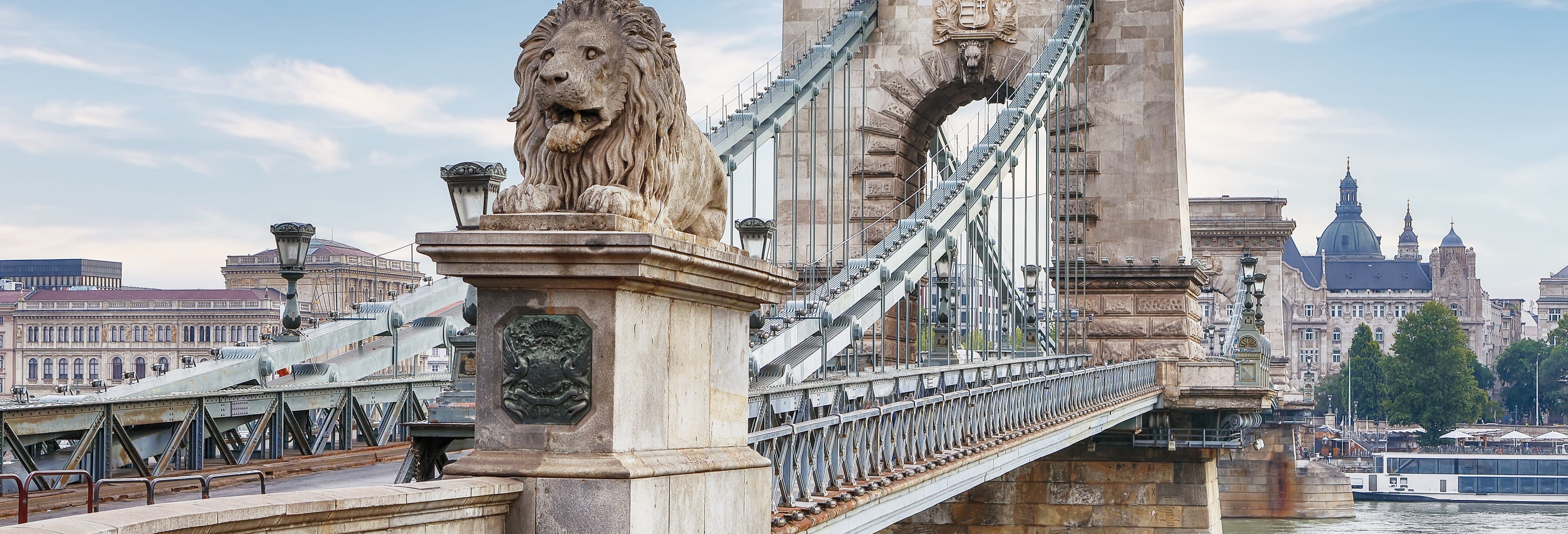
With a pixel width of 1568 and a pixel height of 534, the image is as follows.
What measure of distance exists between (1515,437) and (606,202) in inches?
4760

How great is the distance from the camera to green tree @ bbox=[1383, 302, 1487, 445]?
441ft

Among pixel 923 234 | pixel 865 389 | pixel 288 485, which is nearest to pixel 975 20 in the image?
pixel 923 234

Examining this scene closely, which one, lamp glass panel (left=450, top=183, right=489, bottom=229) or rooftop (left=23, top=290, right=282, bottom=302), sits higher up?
rooftop (left=23, top=290, right=282, bottom=302)

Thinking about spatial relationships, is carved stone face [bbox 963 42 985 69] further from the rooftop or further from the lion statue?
the rooftop

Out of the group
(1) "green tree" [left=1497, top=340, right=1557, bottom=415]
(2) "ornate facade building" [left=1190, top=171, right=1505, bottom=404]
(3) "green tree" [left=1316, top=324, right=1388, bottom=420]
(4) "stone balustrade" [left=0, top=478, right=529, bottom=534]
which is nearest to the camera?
(4) "stone balustrade" [left=0, top=478, right=529, bottom=534]

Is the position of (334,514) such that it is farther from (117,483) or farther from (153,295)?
(153,295)

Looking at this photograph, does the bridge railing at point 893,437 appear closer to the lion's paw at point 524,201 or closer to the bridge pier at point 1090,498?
the lion's paw at point 524,201

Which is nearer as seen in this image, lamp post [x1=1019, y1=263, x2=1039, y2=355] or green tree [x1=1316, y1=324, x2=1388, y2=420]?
lamp post [x1=1019, y1=263, x2=1039, y2=355]

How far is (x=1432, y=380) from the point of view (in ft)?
447

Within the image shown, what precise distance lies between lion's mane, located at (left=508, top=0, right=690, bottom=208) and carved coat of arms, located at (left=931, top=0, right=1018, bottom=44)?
109ft

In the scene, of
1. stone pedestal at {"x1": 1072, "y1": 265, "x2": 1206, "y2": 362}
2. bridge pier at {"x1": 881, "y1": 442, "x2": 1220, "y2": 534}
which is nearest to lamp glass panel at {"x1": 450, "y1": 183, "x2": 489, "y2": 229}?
bridge pier at {"x1": 881, "y1": 442, "x2": 1220, "y2": 534}

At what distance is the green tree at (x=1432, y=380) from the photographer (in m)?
134

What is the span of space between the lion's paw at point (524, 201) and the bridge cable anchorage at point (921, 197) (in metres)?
18.9

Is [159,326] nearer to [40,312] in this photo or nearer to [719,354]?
[40,312]
